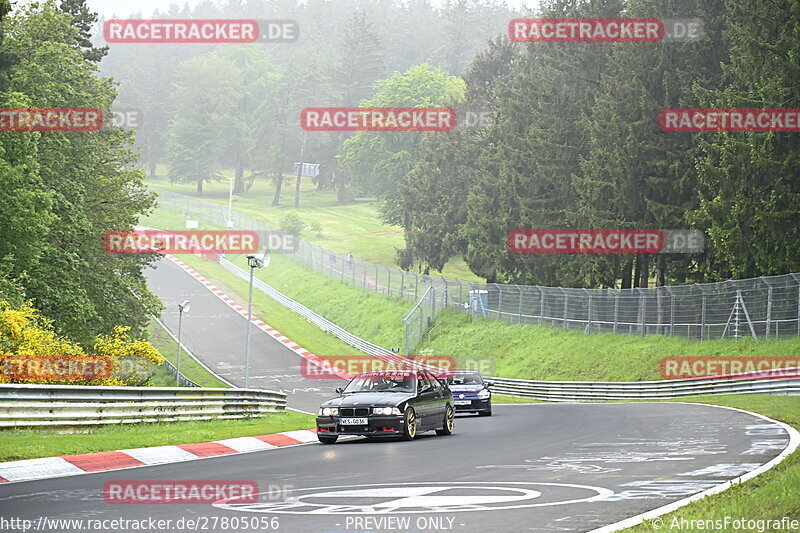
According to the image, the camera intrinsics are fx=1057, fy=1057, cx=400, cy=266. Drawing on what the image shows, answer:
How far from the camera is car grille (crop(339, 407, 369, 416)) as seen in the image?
62.1 ft

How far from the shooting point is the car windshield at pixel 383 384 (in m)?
20.1

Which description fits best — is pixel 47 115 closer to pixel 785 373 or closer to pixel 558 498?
pixel 785 373

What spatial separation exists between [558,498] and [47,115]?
2949 centimetres

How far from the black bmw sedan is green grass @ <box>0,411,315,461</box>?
2006 mm

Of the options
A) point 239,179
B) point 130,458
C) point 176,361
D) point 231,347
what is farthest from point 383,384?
point 239,179

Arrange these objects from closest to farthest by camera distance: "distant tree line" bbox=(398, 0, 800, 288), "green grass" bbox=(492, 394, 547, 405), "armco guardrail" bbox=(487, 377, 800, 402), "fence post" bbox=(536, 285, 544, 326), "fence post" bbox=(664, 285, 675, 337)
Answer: "armco guardrail" bbox=(487, 377, 800, 402) < "distant tree line" bbox=(398, 0, 800, 288) < "fence post" bbox=(664, 285, 675, 337) < "green grass" bbox=(492, 394, 547, 405) < "fence post" bbox=(536, 285, 544, 326)

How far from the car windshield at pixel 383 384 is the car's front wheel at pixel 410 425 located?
0.72 m

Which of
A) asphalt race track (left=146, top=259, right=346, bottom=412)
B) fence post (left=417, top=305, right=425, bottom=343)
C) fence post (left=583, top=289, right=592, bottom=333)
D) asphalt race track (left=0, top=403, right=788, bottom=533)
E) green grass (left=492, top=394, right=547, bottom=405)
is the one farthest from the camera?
fence post (left=417, top=305, right=425, bottom=343)

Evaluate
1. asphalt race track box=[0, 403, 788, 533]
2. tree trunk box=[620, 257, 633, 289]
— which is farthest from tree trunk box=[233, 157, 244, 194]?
asphalt race track box=[0, 403, 788, 533]

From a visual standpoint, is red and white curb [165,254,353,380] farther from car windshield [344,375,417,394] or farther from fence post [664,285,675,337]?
car windshield [344,375,417,394]

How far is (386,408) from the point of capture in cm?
1889

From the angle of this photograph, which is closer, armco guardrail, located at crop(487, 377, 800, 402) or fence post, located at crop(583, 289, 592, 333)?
armco guardrail, located at crop(487, 377, 800, 402)

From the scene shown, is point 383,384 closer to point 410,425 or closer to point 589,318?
point 410,425

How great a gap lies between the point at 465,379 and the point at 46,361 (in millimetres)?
12830
